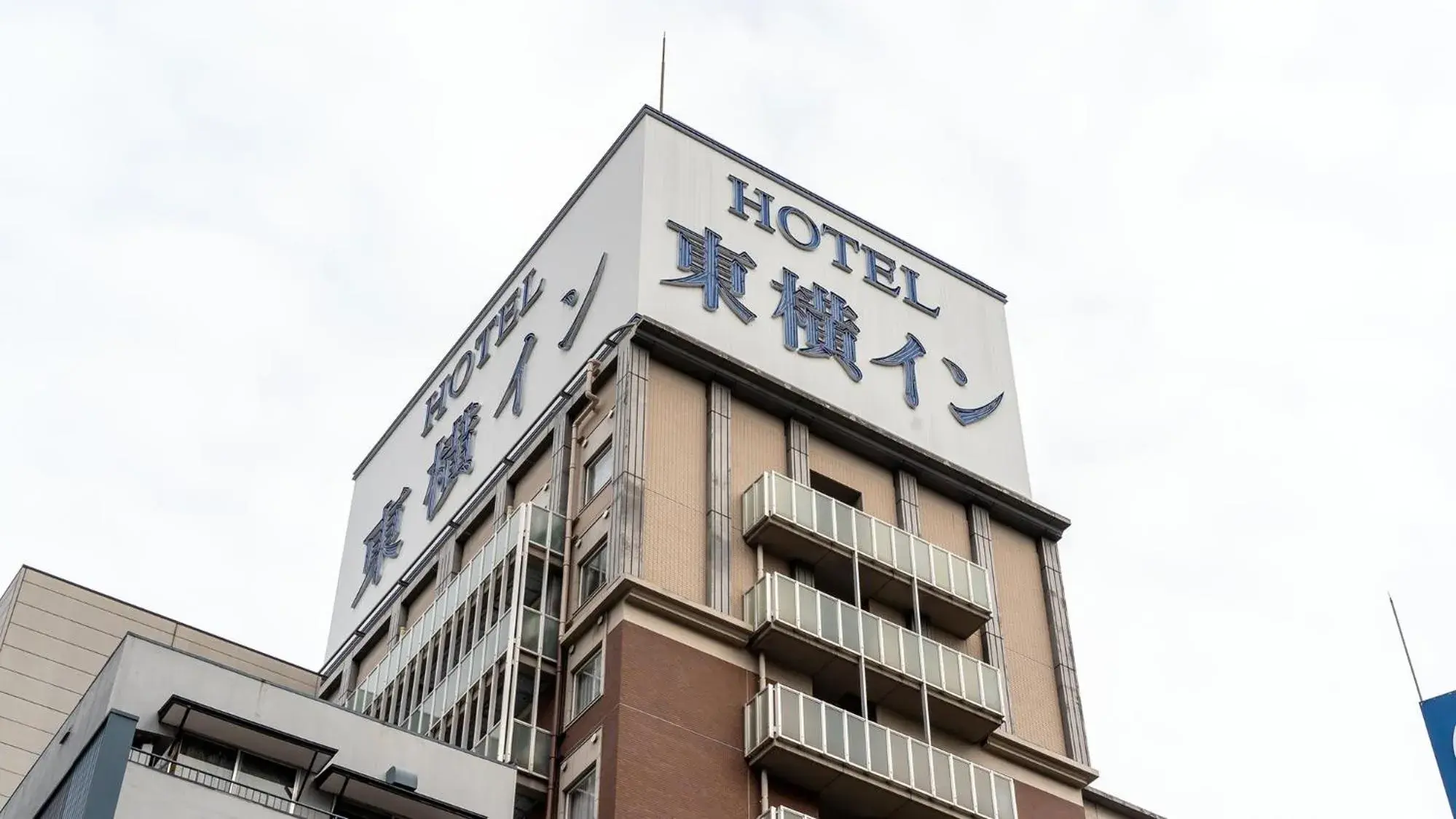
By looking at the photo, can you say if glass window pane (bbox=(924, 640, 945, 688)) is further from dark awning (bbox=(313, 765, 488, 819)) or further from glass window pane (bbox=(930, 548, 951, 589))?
dark awning (bbox=(313, 765, 488, 819))

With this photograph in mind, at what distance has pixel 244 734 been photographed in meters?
46.0

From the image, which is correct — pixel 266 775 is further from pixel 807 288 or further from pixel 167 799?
pixel 807 288

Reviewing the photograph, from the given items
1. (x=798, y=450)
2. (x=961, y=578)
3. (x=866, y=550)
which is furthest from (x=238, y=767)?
(x=961, y=578)

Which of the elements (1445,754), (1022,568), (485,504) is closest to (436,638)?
(485,504)

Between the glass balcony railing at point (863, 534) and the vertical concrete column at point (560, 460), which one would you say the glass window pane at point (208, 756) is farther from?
the glass balcony railing at point (863, 534)

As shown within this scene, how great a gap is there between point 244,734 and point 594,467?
753 inches

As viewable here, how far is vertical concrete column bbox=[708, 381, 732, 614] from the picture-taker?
58.5 metres

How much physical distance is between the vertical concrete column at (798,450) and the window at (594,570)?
7.90m

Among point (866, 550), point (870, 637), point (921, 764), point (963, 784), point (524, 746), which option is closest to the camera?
point (524, 746)

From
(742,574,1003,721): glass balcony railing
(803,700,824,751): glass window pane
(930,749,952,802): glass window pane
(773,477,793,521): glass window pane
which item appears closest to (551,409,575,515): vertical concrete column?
(773,477,793,521): glass window pane

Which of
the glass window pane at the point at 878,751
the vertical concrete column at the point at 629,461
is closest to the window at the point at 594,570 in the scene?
the vertical concrete column at the point at 629,461

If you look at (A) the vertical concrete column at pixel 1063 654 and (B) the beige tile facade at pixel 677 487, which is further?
(A) the vertical concrete column at pixel 1063 654

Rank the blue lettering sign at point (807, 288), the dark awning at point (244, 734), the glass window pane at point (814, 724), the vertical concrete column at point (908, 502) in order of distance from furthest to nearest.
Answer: the blue lettering sign at point (807, 288), the vertical concrete column at point (908, 502), the glass window pane at point (814, 724), the dark awning at point (244, 734)

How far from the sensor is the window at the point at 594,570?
2298 inches
